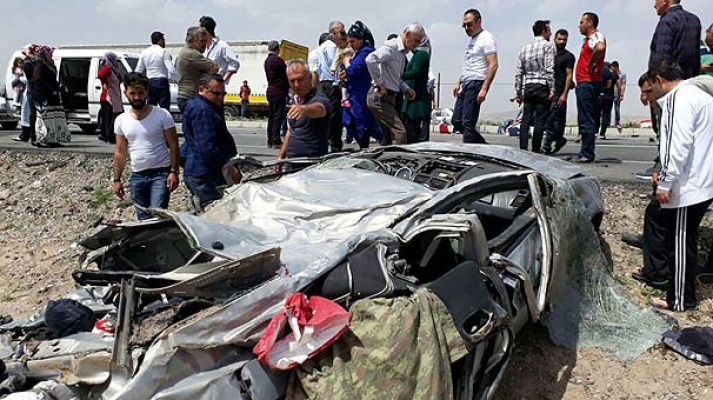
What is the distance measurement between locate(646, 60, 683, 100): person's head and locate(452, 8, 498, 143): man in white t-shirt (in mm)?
2742

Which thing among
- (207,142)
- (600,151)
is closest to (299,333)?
(207,142)

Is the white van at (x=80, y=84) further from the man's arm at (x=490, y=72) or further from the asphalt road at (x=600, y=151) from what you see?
the man's arm at (x=490, y=72)

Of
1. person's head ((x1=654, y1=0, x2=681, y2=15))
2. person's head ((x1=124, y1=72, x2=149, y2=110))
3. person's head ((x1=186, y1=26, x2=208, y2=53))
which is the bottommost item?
person's head ((x1=124, y1=72, x2=149, y2=110))

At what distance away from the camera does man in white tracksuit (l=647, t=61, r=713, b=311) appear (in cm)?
377

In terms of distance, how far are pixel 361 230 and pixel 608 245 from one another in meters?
3.09

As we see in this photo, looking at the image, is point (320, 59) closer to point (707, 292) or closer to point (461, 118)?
point (461, 118)

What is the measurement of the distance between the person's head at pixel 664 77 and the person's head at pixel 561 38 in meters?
3.87

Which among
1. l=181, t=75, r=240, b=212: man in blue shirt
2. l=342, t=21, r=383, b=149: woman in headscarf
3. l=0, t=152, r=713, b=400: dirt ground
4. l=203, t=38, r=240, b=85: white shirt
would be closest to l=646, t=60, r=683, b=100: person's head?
l=0, t=152, r=713, b=400: dirt ground

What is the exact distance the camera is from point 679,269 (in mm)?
4141

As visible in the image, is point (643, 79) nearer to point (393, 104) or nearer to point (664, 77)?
point (664, 77)

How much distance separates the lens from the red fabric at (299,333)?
2.28m

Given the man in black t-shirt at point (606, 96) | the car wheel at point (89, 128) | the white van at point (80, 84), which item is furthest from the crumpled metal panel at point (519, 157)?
the car wheel at point (89, 128)

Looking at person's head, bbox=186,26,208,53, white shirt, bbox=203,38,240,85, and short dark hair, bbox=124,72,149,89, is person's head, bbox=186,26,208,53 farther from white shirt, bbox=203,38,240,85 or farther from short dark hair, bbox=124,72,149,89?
short dark hair, bbox=124,72,149,89

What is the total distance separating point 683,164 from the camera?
3850 millimetres
